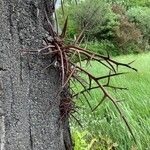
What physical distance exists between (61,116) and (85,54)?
0.18 meters

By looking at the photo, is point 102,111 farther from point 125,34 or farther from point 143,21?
point 143,21

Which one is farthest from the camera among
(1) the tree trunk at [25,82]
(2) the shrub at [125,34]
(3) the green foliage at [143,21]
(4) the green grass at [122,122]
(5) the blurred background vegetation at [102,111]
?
(3) the green foliage at [143,21]

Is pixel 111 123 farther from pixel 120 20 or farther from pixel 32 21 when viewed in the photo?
pixel 120 20

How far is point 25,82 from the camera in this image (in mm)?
1286

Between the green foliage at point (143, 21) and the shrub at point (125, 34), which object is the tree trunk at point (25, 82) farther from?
the green foliage at point (143, 21)

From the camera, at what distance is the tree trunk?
1.24 m

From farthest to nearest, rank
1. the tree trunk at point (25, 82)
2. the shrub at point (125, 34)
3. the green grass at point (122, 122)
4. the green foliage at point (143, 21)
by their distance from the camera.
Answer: the green foliage at point (143, 21) < the shrub at point (125, 34) < the green grass at point (122, 122) < the tree trunk at point (25, 82)

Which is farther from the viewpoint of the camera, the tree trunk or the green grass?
the green grass

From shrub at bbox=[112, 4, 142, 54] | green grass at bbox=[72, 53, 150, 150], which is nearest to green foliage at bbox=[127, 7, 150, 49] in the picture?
shrub at bbox=[112, 4, 142, 54]

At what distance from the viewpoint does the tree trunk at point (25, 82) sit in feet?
4.06

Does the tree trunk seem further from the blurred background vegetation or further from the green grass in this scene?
the green grass

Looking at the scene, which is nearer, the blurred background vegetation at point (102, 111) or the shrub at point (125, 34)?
the blurred background vegetation at point (102, 111)

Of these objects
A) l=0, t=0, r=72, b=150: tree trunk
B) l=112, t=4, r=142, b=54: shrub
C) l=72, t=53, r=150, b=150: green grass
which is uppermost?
l=0, t=0, r=72, b=150: tree trunk

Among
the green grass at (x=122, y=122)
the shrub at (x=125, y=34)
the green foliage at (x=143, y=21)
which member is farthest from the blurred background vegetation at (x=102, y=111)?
the green foliage at (x=143, y=21)
